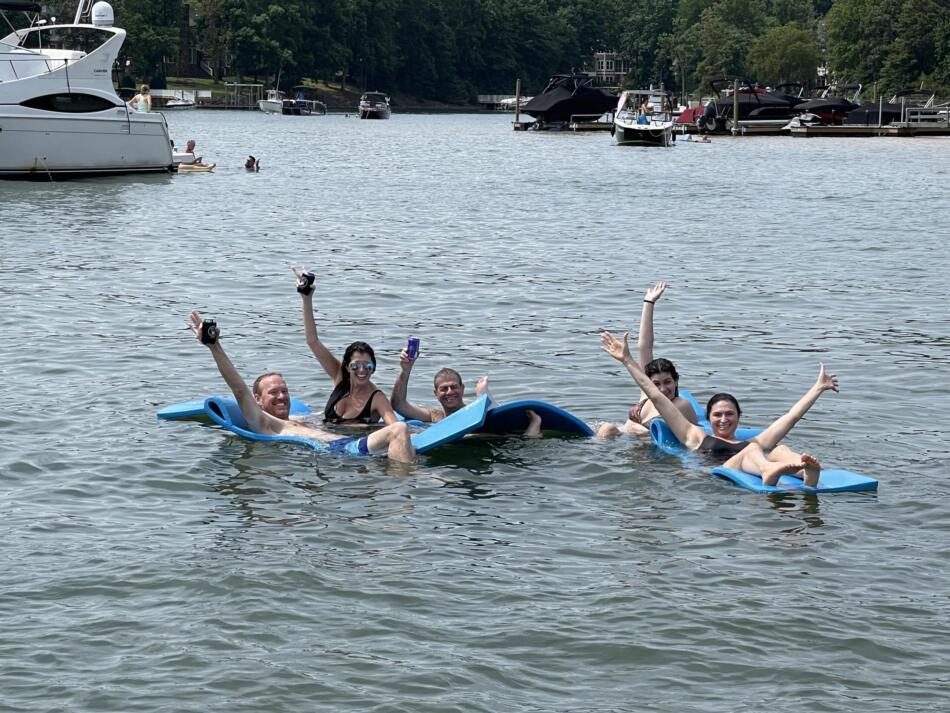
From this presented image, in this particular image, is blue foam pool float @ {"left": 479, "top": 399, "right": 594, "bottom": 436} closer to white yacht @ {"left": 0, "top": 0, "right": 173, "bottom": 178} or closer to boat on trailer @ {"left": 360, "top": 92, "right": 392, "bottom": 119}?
white yacht @ {"left": 0, "top": 0, "right": 173, "bottom": 178}

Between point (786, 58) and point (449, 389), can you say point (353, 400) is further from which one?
point (786, 58)

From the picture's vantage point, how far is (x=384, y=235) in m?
29.4

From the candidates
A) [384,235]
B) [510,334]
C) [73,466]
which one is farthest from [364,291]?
[73,466]

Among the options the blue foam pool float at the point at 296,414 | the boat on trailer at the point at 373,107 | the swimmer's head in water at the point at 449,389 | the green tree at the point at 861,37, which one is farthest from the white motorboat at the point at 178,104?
the swimmer's head in water at the point at 449,389

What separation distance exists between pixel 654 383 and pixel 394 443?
7.27 feet

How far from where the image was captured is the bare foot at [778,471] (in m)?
10.5

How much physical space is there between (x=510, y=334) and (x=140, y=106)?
26469 millimetres

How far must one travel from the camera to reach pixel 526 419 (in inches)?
480

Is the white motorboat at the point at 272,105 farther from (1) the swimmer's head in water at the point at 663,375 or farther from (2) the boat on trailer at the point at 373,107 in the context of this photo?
(1) the swimmer's head in water at the point at 663,375

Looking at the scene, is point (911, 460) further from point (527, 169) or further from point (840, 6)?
point (840, 6)

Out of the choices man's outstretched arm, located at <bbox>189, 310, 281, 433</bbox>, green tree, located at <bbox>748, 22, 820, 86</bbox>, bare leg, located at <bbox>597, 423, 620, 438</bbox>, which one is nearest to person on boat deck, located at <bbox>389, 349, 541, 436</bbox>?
bare leg, located at <bbox>597, 423, 620, 438</bbox>

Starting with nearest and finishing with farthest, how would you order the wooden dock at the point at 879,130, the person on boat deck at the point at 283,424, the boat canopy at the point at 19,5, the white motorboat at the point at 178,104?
1. the person on boat deck at the point at 283,424
2. the boat canopy at the point at 19,5
3. the wooden dock at the point at 879,130
4. the white motorboat at the point at 178,104

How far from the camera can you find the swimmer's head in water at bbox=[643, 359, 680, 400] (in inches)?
458

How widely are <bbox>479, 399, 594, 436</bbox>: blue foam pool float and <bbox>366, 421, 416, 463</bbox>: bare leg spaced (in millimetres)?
748
